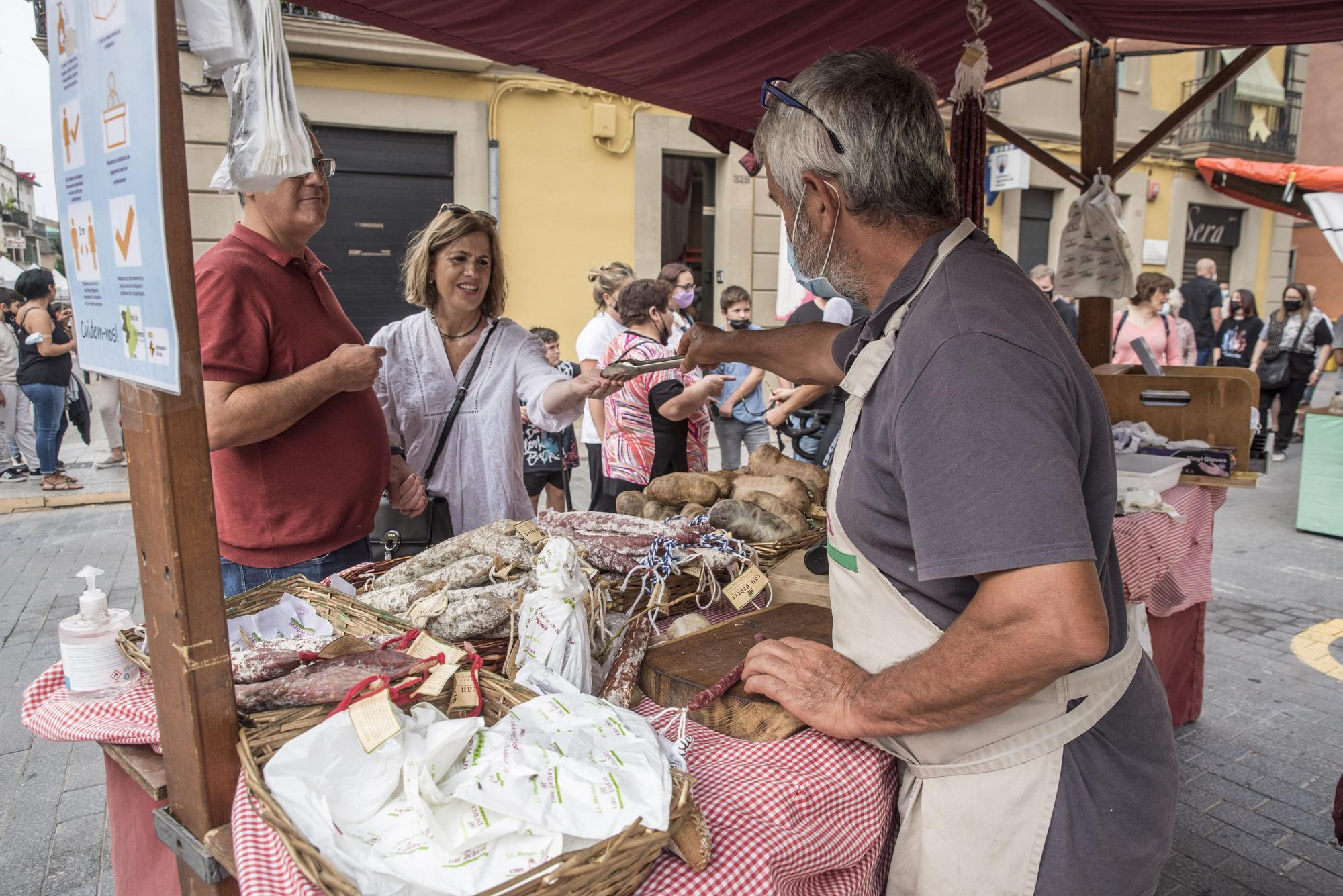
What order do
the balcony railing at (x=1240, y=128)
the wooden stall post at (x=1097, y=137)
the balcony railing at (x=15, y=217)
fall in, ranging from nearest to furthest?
the wooden stall post at (x=1097, y=137) → the balcony railing at (x=1240, y=128) → the balcony railing at (x=15, y=217)

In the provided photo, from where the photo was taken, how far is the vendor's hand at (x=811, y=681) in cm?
139

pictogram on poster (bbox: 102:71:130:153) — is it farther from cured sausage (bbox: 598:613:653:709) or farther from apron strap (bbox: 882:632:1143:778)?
apron strap (bbox: 882:632:1143:778)

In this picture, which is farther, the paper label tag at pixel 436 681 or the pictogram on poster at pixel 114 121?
the paper label tag at pixel 436 681

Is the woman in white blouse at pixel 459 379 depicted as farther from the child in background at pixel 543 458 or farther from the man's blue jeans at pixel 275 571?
the child in background at pixel 543 458

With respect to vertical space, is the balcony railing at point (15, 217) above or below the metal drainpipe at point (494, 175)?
above

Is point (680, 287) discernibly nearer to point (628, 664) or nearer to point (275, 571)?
point (275, 571)

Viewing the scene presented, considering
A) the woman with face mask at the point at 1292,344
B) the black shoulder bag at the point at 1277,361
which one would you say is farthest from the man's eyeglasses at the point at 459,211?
the black shoulder bag at the point at 1277,361

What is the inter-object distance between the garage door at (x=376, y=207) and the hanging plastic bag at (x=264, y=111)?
333 inches

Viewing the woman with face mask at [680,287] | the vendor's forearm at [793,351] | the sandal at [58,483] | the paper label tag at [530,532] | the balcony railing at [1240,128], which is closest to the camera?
the paper label tag at [530,532]

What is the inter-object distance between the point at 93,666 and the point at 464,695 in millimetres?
780

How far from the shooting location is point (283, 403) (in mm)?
2053

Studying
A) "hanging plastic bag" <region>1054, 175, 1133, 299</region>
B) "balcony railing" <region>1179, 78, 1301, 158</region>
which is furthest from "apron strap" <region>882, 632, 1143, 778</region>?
"balcony railing" <region>1179, 78, 1301, 158</region>

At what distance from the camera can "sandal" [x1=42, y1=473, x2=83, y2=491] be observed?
8344 mm

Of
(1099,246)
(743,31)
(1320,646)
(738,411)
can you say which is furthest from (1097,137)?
(738,411)
